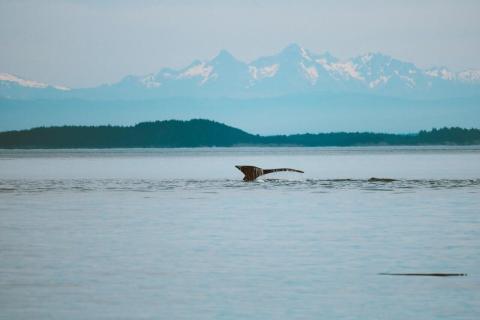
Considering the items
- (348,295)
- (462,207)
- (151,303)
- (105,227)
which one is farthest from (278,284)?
(462,207)

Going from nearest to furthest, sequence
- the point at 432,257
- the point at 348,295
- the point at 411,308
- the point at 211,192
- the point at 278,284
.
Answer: the point at 411,308
the point at 348,295
the point at 278,284
the point at 432,257
the point at 211,192

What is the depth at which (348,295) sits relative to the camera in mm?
22016

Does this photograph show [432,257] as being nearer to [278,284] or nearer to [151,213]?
[278,284]

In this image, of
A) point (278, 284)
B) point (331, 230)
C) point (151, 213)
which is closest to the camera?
point (278, 284)

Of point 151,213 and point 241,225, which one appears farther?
point 151,213

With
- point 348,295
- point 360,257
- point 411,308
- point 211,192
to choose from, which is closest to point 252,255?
point 360,257

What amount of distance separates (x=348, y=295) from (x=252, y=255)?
7.50 meters

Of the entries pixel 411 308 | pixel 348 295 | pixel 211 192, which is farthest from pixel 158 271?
pixel 211 192

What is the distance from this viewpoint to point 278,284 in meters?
23.5

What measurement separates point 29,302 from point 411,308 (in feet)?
27.1

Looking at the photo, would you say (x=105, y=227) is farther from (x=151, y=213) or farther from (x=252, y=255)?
(x=252, y=255)

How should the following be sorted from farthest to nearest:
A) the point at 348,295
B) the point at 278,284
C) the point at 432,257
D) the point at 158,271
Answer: the point at 432,257 → the point at 158,271 → the point at 278,284 → the point at 348,295

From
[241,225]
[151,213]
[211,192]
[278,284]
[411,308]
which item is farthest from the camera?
[211,192]

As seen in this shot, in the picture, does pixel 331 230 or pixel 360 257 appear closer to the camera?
pixel 360 257
